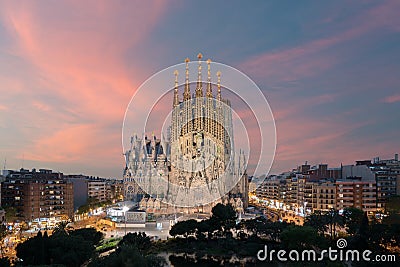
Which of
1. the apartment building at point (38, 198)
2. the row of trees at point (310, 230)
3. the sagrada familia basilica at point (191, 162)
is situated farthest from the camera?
the sagrada familia basilica at point (191, 162)

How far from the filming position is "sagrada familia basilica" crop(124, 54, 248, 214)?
220 feet

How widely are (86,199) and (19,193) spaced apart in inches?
1067

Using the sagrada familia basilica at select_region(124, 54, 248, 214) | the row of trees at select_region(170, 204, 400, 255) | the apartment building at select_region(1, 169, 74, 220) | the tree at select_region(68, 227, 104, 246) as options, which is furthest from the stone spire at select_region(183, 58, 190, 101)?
the tree at select_region(68, 227, 104, 246)

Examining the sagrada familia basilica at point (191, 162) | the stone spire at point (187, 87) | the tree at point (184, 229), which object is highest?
the stone spire at point (187, 87)

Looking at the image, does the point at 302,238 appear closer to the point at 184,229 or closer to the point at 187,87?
the point at 184,229

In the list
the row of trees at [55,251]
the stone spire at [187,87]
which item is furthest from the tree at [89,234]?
the stone spire at [187,87]

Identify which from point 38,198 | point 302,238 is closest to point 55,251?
point 302,238

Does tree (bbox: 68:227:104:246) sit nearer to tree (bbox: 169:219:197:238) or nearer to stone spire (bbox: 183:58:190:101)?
tree (bbox: 169:219:197:238)

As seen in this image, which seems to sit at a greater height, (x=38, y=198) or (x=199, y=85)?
(x=199, y=85)

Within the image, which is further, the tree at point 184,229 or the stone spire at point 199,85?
the stone spire at point 199,85

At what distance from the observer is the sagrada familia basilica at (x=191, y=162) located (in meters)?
66.9

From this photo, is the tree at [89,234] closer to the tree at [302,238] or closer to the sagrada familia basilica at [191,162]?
the tree at [302,238]

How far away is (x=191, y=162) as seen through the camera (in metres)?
71.8

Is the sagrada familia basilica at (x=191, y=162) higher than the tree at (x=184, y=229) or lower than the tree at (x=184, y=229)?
higher
